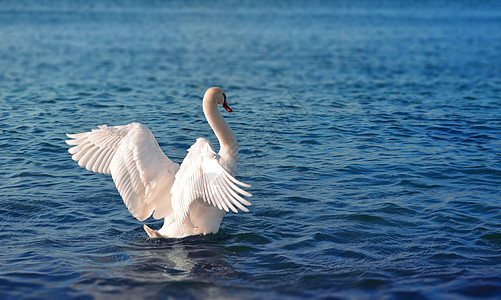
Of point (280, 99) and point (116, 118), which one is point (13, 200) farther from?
point (280, 99)

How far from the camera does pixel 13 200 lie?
9.57 metres

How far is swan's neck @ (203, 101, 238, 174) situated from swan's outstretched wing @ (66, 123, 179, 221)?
27.9 inches

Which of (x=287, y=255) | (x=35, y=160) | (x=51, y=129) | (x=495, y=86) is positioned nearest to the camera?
(x=287, y=255)

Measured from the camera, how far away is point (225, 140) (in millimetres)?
8180

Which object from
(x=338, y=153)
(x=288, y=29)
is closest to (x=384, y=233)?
(x=338, y=153)

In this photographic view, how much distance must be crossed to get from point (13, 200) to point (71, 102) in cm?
760

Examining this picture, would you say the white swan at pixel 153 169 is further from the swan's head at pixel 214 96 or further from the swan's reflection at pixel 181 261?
the swan's reflection at pixel 181 261

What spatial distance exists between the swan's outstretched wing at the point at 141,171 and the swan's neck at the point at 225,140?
0.71 metres

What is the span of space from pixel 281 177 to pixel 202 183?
403 cm

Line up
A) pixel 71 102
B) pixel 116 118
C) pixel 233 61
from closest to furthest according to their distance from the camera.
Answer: pixel 116 118, pixel 71 102, pixel 233 61

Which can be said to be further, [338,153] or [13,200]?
[338,153]

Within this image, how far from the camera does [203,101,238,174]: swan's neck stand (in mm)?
8000

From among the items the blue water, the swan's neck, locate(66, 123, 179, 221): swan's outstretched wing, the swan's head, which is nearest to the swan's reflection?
the blue water

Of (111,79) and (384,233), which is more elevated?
(111,79)
